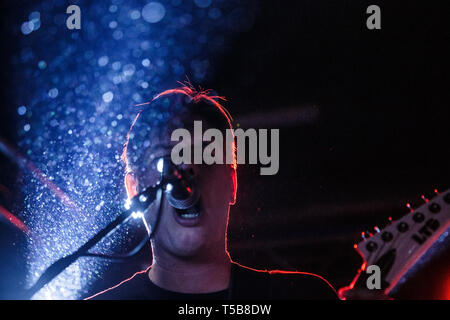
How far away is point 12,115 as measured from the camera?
226 centimetres

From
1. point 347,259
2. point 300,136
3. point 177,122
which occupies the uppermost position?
point 177,122

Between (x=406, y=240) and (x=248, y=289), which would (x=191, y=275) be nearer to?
(x=248, y=289)

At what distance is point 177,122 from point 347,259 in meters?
1.43

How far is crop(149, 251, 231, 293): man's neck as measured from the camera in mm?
1788

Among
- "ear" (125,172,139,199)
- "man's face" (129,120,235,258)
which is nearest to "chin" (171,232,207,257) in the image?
"man's face" (129,120,235,258)

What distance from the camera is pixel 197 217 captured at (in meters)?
1.81

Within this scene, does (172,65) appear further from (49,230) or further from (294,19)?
(49,230)

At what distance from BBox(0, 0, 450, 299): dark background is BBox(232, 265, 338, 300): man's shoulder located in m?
0.44

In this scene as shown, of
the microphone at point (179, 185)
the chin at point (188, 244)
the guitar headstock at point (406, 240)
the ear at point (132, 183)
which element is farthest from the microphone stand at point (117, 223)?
the guitar headstock at point (406, 240)

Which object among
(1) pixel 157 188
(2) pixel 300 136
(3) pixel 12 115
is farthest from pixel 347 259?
(3) pixel 12 115

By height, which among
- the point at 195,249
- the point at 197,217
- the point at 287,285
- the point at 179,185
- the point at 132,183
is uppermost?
the point at 179,185

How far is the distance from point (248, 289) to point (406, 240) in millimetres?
789

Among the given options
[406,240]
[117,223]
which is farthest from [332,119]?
[117,223]
